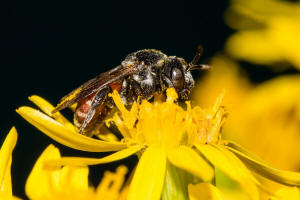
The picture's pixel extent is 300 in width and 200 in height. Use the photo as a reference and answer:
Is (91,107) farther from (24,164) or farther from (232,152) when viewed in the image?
(24,164)

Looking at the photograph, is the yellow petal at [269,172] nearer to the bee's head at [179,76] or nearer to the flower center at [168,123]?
the flower center at [168,123]

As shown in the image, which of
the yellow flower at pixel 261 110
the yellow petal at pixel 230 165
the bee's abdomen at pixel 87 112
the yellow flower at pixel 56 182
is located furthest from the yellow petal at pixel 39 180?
the yellow flower at pixel 261 110

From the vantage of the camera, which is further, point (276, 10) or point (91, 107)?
point (276, 10)

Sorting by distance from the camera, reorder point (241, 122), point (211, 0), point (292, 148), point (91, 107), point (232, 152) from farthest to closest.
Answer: point (211, 0) → point (241, 122) → point (292, 148) → point (91, 107) → point (232, 152)

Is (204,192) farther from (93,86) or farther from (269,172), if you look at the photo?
(93,86)

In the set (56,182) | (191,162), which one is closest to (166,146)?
(191,162)

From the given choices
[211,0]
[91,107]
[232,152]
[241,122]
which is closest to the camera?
[232,152]

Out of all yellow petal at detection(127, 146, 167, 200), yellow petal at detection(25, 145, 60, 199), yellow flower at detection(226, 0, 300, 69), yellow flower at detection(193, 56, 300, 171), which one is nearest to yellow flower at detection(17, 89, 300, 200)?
yellow petal at detection(127, 146, 167, 200)

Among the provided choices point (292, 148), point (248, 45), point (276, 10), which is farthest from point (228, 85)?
point (292, 148)

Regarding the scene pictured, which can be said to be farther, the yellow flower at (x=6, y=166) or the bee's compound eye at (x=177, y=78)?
the bee's compound eye at (x=177, y=78)
